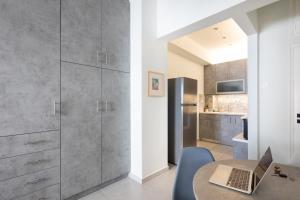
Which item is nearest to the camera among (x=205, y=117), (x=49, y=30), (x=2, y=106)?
(x=2, y=106)

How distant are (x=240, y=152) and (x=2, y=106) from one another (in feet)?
10.8

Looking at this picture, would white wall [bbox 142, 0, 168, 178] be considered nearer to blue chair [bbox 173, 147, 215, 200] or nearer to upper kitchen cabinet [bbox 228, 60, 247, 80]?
blue chair [bbox 173, 147, 215, 200]

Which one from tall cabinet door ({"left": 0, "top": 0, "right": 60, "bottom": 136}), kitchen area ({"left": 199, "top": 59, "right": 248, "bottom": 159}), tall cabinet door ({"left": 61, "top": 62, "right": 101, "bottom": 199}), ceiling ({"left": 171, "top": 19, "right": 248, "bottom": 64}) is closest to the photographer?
tall cabinet door ({"left": 0, "top": 0, "right": 60, "bottom": 136})

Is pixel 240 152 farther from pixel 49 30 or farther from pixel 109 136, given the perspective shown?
pixel 49 30

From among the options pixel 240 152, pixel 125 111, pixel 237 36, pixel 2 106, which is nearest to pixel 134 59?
pixel 125 111

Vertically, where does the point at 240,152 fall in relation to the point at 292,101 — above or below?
below

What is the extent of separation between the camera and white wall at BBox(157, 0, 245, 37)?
2033 millimetres

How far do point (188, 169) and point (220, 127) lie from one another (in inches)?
149

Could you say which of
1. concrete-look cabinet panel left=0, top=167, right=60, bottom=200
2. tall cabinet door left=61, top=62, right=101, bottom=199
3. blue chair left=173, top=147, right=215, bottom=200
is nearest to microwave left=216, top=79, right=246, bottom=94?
blue chair left=173, top=147, right=215, bottom=200

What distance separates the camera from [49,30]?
6.03 feet

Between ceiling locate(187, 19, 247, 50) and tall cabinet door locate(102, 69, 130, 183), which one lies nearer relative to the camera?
tall cabinet door locate(102, 69, 130, 183)

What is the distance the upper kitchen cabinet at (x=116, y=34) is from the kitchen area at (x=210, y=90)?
1272 mm

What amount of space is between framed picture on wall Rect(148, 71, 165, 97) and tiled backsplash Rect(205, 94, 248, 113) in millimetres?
3333

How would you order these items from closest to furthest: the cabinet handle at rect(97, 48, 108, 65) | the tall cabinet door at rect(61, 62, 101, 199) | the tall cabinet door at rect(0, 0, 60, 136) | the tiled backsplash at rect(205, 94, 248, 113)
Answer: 1. the tall cabinet door at rect(0, 0, 60, 136)
2. the tall cabinet door at rect(61, 62, 101, 199)
3. the cabinet handle at rect(97, 48, 108, 65)
4. the tiled backsplash at rect(205, 94, 248, 113)
